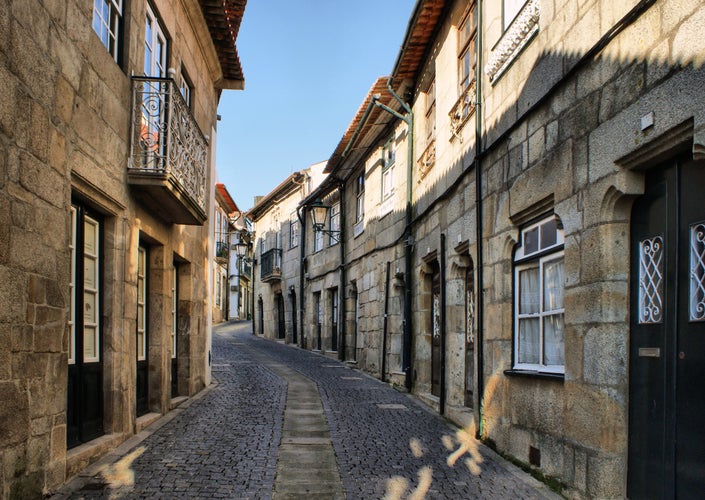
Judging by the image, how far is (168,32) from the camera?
28.2ft

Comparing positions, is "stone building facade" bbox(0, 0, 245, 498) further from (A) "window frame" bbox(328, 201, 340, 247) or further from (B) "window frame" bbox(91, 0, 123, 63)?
(A) "window frame" bbox(328, 201, 340, 247)

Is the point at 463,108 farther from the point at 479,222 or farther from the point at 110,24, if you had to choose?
the point at 110,24

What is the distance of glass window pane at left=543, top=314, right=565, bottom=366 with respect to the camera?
226 inches

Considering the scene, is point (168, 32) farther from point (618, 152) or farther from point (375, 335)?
point (375, 335)

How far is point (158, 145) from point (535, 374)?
14.7 feet

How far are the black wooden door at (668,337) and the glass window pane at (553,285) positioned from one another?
1.21 meters

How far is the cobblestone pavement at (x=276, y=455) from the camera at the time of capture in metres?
5.21

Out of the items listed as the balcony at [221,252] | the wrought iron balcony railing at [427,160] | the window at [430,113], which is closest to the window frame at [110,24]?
the wrought iron balcony railing at [427,160]

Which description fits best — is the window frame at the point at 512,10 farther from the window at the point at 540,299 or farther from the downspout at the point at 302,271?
the downspout at the point at 302,271

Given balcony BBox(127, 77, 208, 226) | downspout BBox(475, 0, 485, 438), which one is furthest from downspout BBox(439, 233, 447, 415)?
balcony BBox(127, 77, 208, 226)

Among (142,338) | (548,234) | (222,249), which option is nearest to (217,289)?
(222,249)

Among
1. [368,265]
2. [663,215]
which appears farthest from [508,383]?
[368,265]

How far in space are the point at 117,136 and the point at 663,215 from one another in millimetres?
4965

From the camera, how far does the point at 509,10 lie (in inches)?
281
